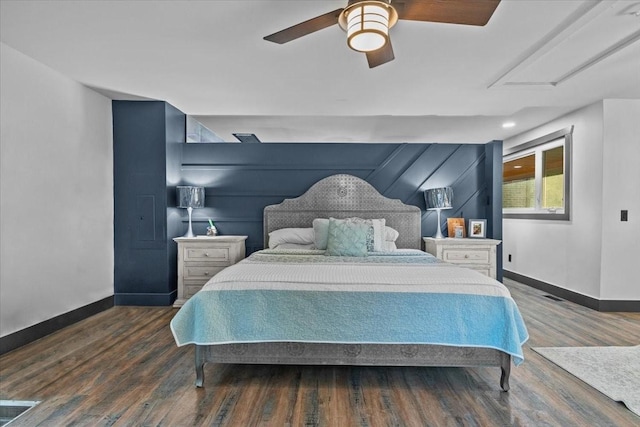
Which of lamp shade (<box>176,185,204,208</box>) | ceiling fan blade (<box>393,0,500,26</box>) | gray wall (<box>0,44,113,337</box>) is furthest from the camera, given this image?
lamp shade (<box>176,185,204,208</box>)

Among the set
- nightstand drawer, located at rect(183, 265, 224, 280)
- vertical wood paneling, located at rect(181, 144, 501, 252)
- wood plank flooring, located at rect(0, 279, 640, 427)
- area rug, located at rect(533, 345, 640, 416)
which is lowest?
wood plank flooring, located at rect(0, 279, 640, 427)

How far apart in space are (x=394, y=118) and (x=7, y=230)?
4393mm

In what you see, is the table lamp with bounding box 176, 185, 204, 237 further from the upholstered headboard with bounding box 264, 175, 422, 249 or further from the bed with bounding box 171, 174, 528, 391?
the bed with bounding box 171, 174, 528, 391

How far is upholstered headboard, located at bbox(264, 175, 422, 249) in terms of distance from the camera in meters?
4.40

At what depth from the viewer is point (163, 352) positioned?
2797mm

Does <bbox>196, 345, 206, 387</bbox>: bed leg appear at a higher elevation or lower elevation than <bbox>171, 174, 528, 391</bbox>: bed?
lower

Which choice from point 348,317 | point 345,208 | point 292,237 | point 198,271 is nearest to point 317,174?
point 345,208

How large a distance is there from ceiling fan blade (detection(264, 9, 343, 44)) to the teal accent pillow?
6.02ft

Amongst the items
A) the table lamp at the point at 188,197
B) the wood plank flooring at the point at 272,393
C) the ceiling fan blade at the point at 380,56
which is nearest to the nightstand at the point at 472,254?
the wood plank flooring at the point at 272,393

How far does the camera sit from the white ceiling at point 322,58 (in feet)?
7.29

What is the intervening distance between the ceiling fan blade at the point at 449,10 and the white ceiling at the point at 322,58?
0.45 metres

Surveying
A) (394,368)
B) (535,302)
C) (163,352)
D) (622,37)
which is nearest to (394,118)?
(622,37)

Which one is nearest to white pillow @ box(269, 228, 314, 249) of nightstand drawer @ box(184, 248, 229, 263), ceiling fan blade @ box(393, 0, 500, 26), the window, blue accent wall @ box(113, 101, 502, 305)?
blue accent wall @ box(113, 101, 502, 305)

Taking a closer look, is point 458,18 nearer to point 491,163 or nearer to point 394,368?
point 394,368
